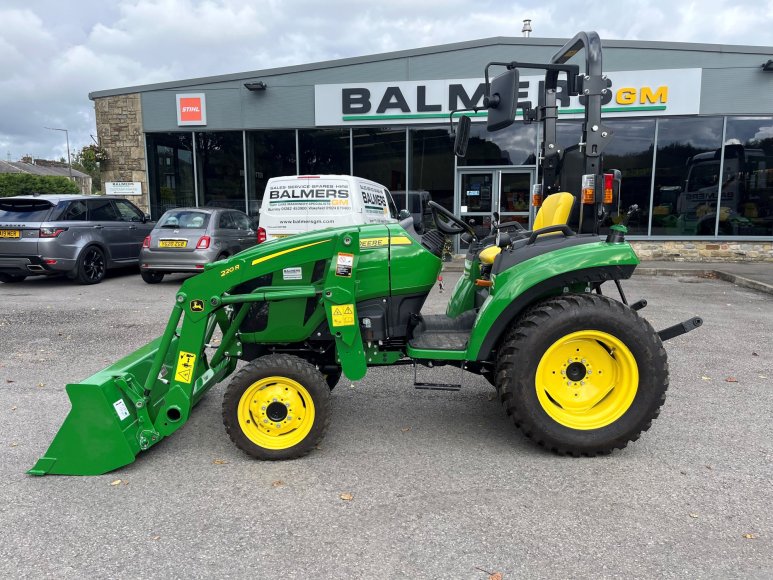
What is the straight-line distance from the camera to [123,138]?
48.0 feet

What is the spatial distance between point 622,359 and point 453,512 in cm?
142

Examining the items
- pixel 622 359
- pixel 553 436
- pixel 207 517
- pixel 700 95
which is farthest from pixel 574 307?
pixel 700 95

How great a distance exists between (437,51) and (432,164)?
268 cm

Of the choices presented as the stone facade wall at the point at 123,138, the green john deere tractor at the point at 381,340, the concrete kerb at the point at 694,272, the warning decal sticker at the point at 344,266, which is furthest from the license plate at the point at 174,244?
the warning decal sticker at the point at 344,266

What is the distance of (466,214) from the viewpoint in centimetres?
1388

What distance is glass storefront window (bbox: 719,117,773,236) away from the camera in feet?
41.3

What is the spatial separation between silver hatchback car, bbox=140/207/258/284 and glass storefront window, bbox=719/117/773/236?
11580 mm

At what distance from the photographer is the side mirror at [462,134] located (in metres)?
3.55

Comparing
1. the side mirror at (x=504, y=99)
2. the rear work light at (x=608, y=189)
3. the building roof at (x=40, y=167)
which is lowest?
the rear work light at (x=608, y=189)

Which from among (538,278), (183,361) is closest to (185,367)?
(183,361)

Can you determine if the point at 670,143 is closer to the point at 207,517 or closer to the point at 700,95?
the point at 700,95

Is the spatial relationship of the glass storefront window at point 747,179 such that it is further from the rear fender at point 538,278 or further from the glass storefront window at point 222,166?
the glass storefront window at point 222,166

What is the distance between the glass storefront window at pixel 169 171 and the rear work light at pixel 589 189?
1306cm

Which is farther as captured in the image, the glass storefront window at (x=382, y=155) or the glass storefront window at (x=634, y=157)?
the glass storefront window at (x=382, y=155)
